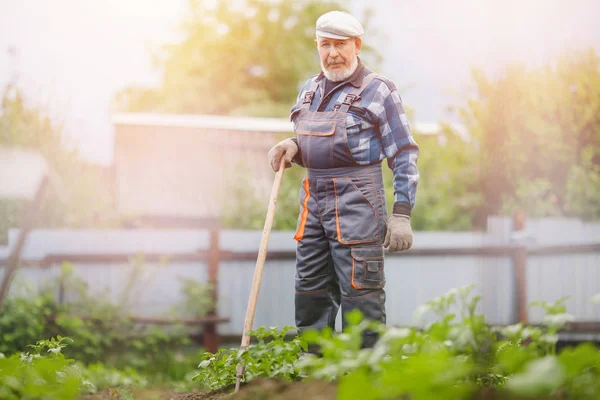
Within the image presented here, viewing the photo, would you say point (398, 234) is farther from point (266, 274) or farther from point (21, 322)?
point (21, 322)

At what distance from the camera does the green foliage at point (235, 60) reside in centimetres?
1499

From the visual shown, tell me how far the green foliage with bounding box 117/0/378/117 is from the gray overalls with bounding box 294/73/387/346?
11.8m

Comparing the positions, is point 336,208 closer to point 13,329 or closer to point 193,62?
point 13,329

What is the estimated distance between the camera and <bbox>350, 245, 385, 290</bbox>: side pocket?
275cm

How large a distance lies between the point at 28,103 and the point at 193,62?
8737mm

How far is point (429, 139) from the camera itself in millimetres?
7855

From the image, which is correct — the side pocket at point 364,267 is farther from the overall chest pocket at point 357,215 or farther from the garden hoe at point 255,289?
the garden hoe at point 255,289

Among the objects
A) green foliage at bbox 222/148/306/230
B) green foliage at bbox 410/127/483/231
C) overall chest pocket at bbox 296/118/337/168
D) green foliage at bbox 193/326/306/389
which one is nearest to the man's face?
overall chest pocket at bbox 296/118/337/168

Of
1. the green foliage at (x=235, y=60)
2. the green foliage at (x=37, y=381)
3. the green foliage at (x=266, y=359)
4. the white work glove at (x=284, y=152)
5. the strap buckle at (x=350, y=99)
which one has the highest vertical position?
the green foliage at (x=235, y=60)

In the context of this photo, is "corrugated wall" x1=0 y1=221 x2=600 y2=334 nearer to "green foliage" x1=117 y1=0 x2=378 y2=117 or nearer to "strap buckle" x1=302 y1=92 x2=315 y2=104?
"strap buckle" x1=302 y1=92 x2=315 y2=104

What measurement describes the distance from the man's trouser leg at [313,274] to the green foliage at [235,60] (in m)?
11.8

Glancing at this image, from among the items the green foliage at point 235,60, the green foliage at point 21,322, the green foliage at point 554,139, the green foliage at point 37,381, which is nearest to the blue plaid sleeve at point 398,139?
the green foliage at point 37,381

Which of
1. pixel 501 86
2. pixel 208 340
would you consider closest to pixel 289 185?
pixel 208 340

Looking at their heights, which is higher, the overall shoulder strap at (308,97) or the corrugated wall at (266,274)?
the overall shoulder strap at (308,97)
